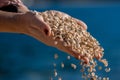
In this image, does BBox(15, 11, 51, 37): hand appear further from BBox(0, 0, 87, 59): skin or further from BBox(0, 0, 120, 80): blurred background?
BBox(0, 0, 120, 80): blurred background

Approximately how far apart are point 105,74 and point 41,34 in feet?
3.38

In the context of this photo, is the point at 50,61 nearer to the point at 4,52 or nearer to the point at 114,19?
the point at 4,52

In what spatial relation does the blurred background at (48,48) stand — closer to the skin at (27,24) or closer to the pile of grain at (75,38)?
the pile of grain at (75,38)

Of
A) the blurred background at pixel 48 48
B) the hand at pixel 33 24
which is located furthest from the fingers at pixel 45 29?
the blurred background at pixel 48 48

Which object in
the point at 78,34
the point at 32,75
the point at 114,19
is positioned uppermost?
the point at 114,19

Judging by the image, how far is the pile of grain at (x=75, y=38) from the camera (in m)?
1.74

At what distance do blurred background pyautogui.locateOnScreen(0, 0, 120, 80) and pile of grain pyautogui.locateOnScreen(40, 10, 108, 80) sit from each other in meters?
0.75

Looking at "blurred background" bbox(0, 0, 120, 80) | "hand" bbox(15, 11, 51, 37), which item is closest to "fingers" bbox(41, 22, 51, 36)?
"hand" bbox(15, 11, 51, 37)

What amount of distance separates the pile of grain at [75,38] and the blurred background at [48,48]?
0.75m

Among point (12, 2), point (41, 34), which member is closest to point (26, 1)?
point (12, 2)

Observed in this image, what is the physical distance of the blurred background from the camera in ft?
8.84

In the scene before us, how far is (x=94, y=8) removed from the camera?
277cm

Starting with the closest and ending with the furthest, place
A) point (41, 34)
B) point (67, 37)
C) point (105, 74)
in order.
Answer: point (41, 34) → point (67, 37) → point (105, 74)

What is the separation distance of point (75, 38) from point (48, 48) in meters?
0.92
